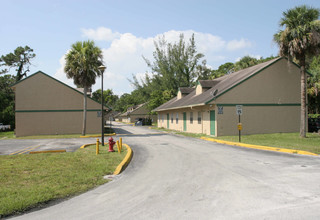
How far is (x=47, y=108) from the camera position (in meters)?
28.6

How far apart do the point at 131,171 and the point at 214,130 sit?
1372cm

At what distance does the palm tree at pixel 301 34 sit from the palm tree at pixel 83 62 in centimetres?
1669

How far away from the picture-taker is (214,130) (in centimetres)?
2159

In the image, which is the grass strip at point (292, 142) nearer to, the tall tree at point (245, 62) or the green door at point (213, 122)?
the green door at point (213, 122)

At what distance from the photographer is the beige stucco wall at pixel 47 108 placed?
28.2 m

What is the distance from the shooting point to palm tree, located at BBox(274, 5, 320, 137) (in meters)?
17.5

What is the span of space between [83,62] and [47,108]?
305 inches

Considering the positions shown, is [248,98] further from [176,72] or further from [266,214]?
[176,72]

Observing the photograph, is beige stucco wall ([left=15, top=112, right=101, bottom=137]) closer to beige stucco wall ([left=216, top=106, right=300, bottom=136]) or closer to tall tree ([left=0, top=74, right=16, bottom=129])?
beige stucco wall ([left=216, top=106, right=300, bottom=136])

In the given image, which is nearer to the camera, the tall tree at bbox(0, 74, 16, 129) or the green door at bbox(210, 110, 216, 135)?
the green door at bbox(210, 110, 216, 135)

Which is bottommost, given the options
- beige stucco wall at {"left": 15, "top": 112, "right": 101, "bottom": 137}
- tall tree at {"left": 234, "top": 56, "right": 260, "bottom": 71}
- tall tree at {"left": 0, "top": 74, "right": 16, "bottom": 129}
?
beige stucco wall at {"left": 15, "top": 112, "right": 101, "bottom": 137}

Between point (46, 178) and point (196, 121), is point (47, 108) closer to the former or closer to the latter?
point (196, 121)

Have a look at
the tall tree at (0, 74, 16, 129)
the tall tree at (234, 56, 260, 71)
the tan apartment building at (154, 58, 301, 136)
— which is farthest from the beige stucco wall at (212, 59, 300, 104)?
the tall tree at (0, 74, 16, 129)

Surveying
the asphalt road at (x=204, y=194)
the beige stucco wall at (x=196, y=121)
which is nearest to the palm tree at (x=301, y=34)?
the beige stucco wall at (x=196, y=121)
